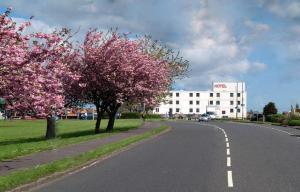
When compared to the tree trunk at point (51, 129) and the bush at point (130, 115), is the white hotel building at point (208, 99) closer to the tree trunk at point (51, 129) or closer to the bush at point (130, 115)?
the bush at point (130, 115)

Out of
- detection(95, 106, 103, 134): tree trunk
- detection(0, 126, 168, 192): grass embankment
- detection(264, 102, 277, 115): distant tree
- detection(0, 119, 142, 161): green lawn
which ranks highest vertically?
detection(264, 102, 277, 115): distant tree

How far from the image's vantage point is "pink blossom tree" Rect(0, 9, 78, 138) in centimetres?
1593

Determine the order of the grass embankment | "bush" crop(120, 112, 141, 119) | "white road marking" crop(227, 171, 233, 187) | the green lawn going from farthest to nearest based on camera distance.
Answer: "bush" crop(120, 112, 141, 119), the green lawn, "white road marking" crop(227, 171, 233, 187), the grass embankment

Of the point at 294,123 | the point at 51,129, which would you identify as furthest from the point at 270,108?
the point at 51,129

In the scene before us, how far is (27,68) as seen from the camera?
16.8 m

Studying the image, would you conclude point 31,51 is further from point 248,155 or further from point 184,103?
point 184,103

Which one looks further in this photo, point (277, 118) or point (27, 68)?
point (277, 118)

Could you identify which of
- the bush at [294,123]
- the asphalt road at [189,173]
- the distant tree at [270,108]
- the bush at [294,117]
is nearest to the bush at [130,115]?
the distant tree at [270,108]

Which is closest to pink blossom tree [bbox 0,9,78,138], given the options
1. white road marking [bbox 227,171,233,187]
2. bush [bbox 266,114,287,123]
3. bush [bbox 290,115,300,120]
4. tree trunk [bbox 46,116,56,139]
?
white road marking [bbox 227,171,233,187]

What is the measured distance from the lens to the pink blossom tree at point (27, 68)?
15.9 meters

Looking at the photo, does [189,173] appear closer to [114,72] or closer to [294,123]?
[114,72]

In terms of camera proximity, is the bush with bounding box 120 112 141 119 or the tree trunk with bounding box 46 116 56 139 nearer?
the tree trunk with bounding box 46 116 56 139

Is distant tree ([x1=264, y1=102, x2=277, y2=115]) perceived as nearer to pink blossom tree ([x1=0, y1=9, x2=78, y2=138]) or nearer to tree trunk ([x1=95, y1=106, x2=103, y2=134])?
tree trunk ([x1=95, y1=106, x2=103, y2=134])

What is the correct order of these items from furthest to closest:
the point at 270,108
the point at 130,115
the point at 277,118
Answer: the point at 130,115 → the point at 270,108 → the point at 277,118
